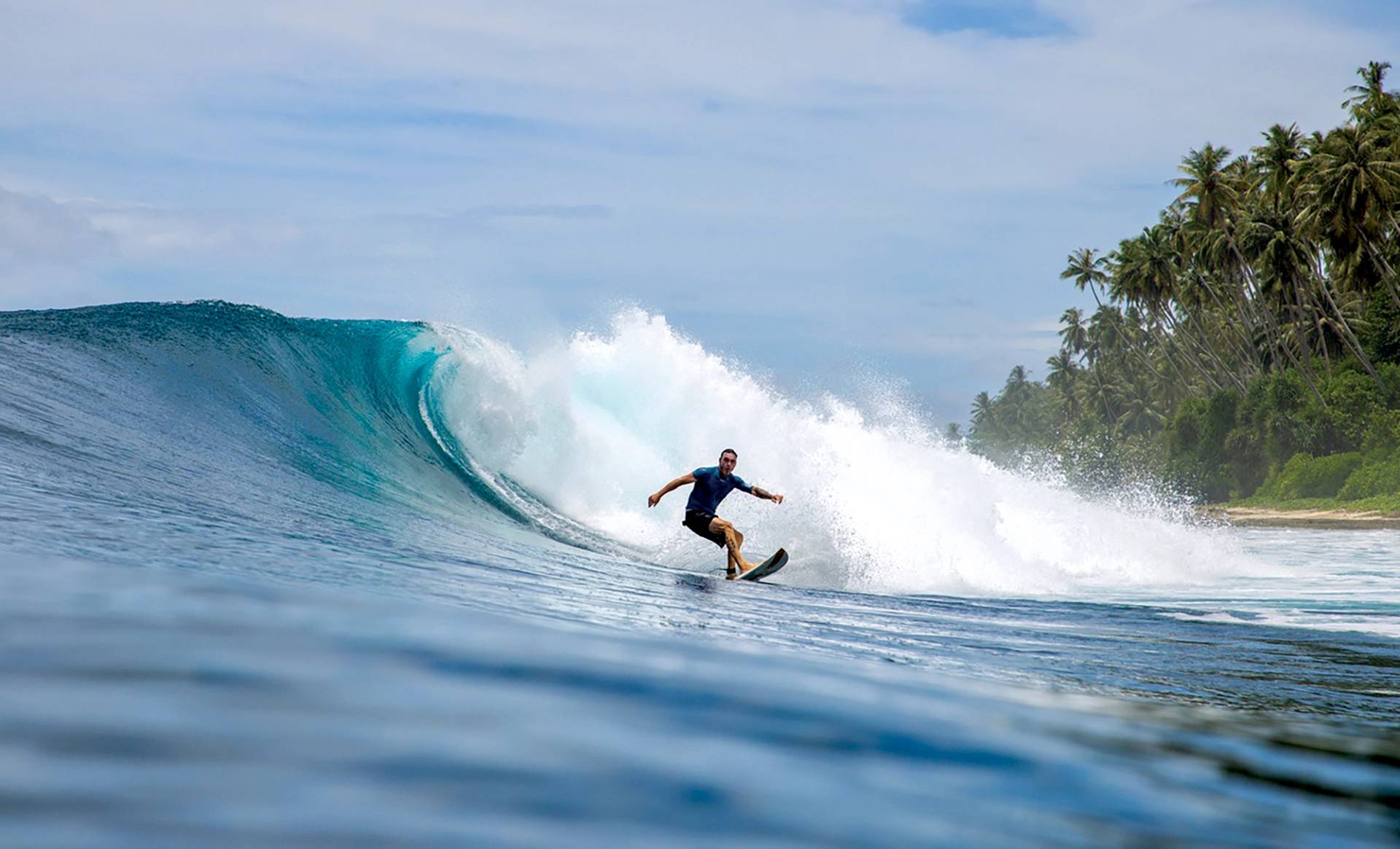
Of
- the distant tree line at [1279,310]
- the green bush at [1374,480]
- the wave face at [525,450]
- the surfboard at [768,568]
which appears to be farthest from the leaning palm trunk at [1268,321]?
the surfboard at [768,568]

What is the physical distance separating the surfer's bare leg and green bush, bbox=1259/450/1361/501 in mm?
45929

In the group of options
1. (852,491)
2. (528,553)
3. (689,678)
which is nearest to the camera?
(689,678)

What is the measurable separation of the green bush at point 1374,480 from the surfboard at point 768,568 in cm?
4236

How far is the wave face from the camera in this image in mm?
11445

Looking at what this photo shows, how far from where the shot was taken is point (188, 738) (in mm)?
2160

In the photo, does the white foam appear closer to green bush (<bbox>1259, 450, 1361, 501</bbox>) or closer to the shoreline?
the shoreline

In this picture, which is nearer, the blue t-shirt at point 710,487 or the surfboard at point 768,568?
the surfboard at point 768,568

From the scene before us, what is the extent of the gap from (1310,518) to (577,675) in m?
44.4

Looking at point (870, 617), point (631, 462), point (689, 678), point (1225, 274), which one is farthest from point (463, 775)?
point (1225, 274)

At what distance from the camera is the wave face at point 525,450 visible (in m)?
11.4

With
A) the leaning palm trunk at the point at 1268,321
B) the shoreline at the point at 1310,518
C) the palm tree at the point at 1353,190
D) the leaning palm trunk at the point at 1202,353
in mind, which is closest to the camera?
the shoreline at the point at 1310,518

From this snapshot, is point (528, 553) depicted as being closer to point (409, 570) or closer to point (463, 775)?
point (409, 570)

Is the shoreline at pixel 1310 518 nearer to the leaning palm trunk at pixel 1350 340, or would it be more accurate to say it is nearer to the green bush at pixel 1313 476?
the green bush at pixel 1313 476

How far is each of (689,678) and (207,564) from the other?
2.42 meters
